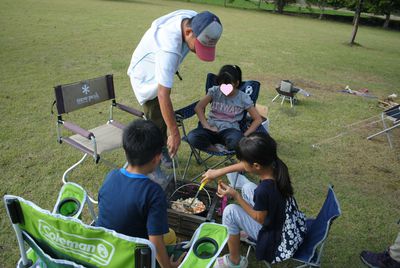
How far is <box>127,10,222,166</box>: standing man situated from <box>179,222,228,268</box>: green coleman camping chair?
3.70 ft

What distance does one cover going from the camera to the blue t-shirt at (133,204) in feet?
5.28

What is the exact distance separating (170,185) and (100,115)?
251 centimetres

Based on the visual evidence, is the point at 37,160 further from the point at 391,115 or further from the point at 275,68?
the point at 275,68

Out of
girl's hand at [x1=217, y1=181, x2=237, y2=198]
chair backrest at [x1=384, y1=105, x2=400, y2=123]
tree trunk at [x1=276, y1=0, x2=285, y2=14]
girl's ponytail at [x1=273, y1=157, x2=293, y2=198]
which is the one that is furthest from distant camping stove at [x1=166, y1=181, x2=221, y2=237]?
tree trunk at [x1=276, y1=0, x2=285, y2=14]

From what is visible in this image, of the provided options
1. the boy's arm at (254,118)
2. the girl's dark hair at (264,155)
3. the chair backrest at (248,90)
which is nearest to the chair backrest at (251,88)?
the chair backrest at (248,90)

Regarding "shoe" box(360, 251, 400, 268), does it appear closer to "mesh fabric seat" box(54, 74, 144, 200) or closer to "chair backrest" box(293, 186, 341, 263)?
"chair backrest" box(293, 186, 341, 263)

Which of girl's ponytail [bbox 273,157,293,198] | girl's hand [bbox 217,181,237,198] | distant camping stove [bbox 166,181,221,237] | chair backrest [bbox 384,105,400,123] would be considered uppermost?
girl's ponytail [bbox 273,157,293,198]

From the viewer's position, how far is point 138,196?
1.60 meters

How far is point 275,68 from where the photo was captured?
29.6 ft

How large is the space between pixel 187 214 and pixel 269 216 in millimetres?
722

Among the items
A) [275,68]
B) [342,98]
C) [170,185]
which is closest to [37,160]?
[170,185]

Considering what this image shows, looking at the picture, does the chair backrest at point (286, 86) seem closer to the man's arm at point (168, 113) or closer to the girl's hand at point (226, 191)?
the man's arm at point (168, 113)

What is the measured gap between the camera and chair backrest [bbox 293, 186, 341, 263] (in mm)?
2037

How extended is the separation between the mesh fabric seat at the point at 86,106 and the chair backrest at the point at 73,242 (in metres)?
1.48
